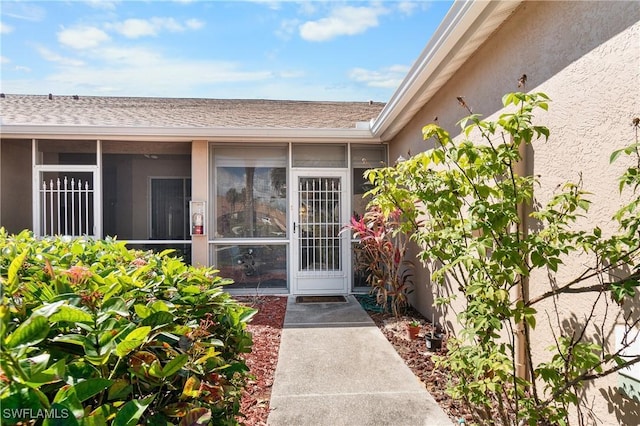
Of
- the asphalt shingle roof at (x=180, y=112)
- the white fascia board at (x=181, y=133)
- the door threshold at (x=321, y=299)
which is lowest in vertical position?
the door threshold at (x=321, y=299)

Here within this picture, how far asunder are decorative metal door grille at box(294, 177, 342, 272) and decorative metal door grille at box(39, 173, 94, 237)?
4430mm

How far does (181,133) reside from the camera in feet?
22.0

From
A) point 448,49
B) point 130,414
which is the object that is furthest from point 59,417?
point 448,49

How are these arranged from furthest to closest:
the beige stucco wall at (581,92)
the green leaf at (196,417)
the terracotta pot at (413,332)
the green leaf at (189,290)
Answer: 1. the terracotta pot at (413,332)
2. the beige stucco wall at (581,92)
3. the green leaf at (189,290)
4. the green leaf at (196,417)

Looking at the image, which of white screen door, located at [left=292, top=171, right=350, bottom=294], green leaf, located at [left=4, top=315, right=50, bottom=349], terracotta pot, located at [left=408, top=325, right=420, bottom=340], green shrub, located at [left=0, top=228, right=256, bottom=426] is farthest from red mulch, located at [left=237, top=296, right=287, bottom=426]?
terracotta pot, located at [left=408, top=325, right=420, bottom=340]

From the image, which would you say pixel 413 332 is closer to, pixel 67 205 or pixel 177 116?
pixel 177 116

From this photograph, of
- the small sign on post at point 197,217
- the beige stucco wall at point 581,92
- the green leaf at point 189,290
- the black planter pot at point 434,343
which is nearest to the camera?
the green leaf at point 189,290

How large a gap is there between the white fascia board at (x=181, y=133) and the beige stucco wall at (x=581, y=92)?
381 cm

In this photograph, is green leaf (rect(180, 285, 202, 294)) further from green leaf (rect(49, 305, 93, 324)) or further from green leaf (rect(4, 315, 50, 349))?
green leaf (rect(4, 315, 50, 349))

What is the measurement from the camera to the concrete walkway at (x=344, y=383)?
279cm

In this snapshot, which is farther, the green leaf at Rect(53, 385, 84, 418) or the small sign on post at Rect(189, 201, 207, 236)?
the small sign on post at Rect(189, 201, 207, 236)

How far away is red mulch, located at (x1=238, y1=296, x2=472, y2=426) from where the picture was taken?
9.55 ft

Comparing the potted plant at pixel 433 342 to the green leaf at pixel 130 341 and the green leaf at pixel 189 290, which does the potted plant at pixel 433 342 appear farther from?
the green leaf at pixel 130 341

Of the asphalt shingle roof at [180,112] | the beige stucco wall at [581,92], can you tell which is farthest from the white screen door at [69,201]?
the beige stucco wall at [581,92]
